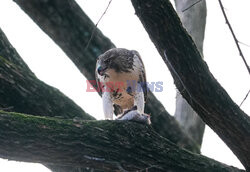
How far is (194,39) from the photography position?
770cm

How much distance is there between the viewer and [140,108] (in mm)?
6129

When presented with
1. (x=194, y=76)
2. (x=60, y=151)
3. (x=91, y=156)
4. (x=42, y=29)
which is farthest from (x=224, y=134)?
(x=42, y=29)

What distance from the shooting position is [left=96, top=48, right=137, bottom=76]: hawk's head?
602 cm

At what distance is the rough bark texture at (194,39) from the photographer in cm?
770

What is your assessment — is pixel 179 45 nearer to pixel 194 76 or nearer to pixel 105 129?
pixel 194 76

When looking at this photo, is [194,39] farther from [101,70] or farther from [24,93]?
[24,93]

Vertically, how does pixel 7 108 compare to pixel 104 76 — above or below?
below

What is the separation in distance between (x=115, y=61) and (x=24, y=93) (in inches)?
67.4

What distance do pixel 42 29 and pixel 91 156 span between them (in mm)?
2553

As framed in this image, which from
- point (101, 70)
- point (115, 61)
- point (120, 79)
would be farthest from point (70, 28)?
point (120, 79)

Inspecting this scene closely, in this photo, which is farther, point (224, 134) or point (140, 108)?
point (140, 108)

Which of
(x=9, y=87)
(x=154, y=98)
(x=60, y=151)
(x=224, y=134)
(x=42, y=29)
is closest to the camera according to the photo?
(x=60, y=151)

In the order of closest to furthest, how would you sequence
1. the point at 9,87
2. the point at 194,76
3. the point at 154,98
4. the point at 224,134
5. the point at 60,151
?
the point at 60,151, the point at 194,76, the point at 224,134, the point at 9,87, the point at 154,98

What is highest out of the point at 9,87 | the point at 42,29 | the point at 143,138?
the point at 42,29
